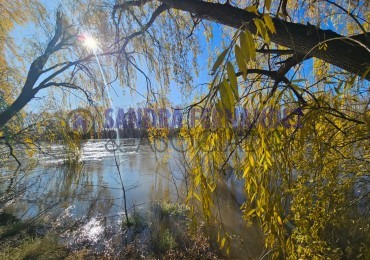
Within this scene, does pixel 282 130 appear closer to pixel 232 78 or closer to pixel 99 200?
pixel 232 78

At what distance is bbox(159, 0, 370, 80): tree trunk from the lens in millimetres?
1100

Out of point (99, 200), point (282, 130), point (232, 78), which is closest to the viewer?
point (232, 78)

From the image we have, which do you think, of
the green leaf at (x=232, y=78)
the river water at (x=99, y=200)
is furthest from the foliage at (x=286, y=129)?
the river water at (x=99, y=200)

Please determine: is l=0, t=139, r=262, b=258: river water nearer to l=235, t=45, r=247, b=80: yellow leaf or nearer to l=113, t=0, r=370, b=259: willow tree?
l=113, t=0, r=370, b=259: willow tree

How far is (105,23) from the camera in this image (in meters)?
3.01

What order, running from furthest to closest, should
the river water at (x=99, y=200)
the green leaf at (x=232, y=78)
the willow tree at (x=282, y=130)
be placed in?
the river water at (x=99, y=200) → the willow tree at (x=282, y=130) → the green leaf at (x=232, y=78)

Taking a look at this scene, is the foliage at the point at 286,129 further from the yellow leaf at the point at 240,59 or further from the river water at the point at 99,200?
the river water at the point at 99,200

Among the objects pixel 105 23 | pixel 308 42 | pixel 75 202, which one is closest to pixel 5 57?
pixel 105 23

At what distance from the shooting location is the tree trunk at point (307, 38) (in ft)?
3.61

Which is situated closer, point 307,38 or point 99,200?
point 307,38

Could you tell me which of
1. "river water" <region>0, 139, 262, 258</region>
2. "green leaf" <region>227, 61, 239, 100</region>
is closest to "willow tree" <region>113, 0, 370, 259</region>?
"green leaf" <region>227, 61, 239, 100</region>

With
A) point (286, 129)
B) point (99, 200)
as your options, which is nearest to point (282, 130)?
point (286, 129)

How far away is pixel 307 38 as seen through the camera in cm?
117

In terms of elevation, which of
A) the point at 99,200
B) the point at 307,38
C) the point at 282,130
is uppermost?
the point at 307,38
